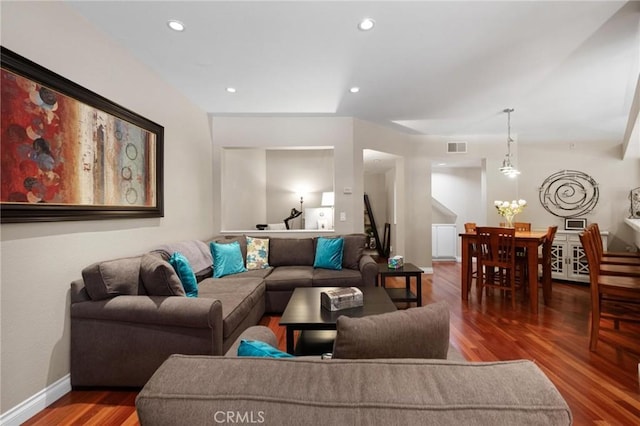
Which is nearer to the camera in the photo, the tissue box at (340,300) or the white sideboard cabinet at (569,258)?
the tissue box at (340,300)

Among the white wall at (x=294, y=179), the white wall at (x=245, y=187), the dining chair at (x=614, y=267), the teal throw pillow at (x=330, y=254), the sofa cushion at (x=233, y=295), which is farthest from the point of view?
the white wall at (x=294, y=179)

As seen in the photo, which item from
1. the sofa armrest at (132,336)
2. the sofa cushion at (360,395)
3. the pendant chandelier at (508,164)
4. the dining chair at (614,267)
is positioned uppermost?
the pendant chandelier at (508,164)

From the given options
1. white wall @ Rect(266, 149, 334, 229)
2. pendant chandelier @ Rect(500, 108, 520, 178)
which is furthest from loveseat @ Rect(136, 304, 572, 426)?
white wall @ Rect(266, 149, 334, 229)

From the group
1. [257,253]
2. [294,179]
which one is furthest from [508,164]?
[257,253]

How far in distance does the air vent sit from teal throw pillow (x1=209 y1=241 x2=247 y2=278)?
427cm

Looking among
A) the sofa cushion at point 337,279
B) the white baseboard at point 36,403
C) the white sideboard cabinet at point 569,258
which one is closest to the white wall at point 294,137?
the sofa cushion at point 337,279

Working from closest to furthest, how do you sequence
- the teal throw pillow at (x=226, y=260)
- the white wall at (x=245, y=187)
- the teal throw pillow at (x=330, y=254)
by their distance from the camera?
1. the teal throw pillow at (x=226, y=260)
2. the teal throw pillow at (x=330, y=254)
3. the white wall at (x=245, y=187)

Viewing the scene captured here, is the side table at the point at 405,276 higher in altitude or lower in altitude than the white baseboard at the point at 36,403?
higher

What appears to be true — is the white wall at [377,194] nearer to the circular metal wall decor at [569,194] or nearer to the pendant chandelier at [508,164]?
the pendant chandelier at [508,164]

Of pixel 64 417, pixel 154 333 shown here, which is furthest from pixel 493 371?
pixel 64 417

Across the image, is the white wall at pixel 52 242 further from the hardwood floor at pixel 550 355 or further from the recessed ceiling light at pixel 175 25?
the recessed ceiling light at pixel 175 25

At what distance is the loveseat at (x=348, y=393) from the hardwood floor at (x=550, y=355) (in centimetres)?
147

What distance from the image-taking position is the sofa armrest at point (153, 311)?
1808mm

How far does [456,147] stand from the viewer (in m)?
5.26
